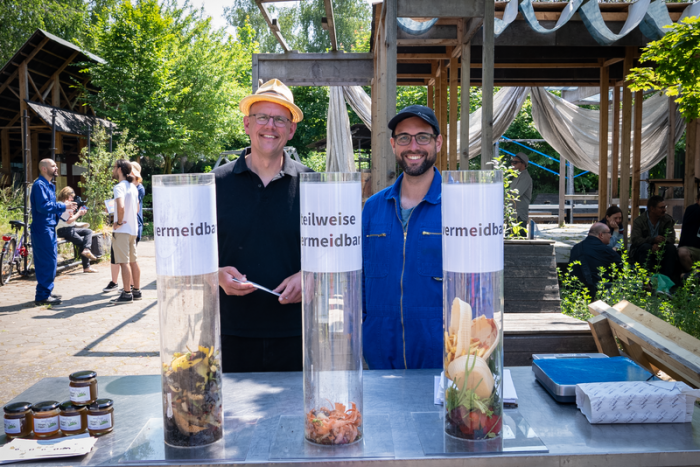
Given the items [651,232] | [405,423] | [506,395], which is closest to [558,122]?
[651,232]

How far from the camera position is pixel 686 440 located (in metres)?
1.35

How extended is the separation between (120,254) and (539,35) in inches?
261

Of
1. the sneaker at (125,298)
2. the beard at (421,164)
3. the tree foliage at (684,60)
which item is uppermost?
the tree foliage at (684,60)

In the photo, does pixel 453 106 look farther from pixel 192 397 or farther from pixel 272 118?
pixel 192 397

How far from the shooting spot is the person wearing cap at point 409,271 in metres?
2.42

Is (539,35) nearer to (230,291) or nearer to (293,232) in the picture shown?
(293,232)

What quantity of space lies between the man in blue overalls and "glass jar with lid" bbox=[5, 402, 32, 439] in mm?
7299

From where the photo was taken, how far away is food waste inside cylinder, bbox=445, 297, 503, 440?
1.29 metres

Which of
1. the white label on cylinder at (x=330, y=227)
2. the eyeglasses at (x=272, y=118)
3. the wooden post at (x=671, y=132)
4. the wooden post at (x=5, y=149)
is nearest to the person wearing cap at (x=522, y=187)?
the wooden post at (x=671, y=132)

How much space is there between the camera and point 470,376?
129cm

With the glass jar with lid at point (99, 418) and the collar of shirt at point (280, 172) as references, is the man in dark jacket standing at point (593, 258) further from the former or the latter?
the glass jar with lid at point (99, 418)

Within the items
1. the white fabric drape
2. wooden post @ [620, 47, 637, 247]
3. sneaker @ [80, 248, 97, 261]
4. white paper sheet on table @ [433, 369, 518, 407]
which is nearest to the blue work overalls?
sneaker @ [80, 248, 97, 261]

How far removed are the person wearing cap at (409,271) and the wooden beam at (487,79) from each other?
9.36ft

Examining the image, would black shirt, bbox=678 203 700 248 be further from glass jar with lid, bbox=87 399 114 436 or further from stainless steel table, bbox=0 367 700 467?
glass jar with lid, bbox=87 399 114 436
